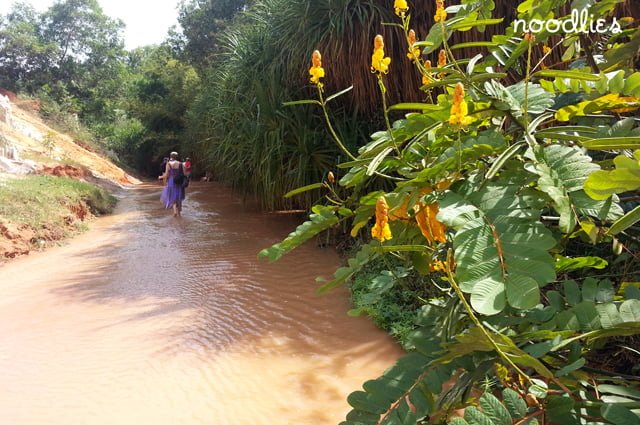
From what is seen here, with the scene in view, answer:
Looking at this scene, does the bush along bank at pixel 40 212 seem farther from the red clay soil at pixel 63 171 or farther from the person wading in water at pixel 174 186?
the red clay soil at pixel 63 171

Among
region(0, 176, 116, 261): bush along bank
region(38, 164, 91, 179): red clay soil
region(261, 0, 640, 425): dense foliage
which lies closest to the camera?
region(261, 0, 640, 425): dense foliage

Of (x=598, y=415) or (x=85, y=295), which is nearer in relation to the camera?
(x=598, y=415)

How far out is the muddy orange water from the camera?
8.00ft

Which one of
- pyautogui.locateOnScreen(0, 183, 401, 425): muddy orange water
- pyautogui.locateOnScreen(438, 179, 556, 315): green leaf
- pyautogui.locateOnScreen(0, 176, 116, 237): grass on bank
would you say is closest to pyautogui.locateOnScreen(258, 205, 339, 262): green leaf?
pyautogui.locateOnScreen(438, 179, 556, 315): green leaf

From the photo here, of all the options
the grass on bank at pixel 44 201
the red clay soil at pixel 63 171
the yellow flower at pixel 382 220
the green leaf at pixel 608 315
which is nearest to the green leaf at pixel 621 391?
the green leaf at pixel 608 315

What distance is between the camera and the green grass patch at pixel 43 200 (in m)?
6.39

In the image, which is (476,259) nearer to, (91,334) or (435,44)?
(435,44)

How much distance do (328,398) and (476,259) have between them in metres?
1.97

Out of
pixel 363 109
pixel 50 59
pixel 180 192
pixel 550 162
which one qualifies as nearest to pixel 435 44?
pixel 550 162

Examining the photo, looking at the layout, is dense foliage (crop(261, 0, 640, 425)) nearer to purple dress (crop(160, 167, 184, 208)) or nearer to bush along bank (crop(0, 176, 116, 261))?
bush along bank (crop(0, 176, 116, 261))

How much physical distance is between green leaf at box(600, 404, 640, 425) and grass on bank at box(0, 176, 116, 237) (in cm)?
713

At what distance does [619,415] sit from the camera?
783 mm

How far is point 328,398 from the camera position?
2488 millimetres

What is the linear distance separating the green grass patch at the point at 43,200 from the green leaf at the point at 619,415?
715 cm
